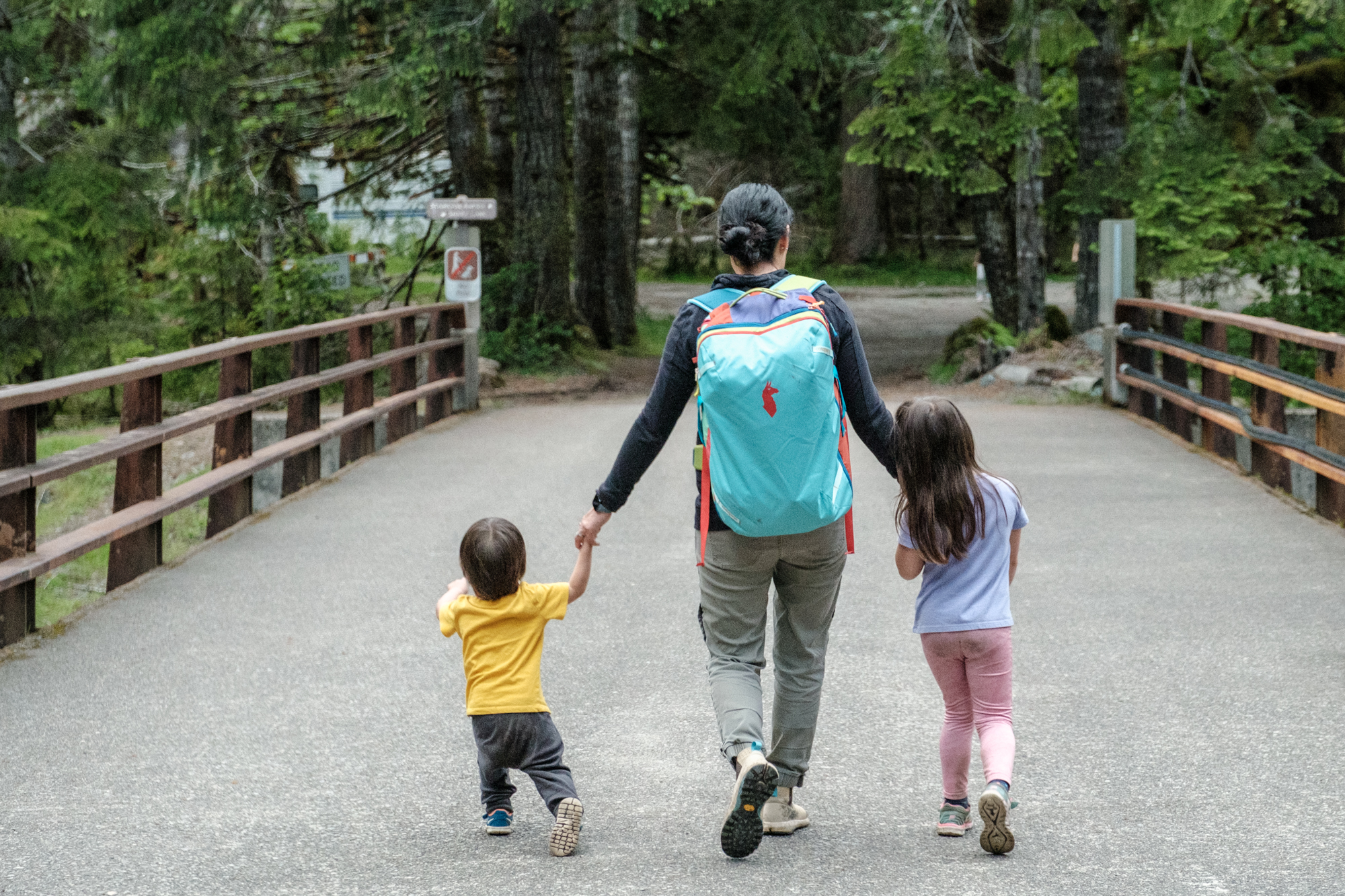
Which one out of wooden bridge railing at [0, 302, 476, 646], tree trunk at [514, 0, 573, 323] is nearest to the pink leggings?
wooden bridge railing at [0, 302, 476, 646]

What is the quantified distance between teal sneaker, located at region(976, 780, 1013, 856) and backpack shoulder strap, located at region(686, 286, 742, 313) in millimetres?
1461

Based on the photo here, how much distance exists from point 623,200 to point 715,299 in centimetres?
2278

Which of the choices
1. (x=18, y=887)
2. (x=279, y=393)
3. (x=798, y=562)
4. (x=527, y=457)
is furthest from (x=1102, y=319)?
(x=18, y=887)

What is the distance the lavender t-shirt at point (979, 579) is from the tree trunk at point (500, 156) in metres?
18.2

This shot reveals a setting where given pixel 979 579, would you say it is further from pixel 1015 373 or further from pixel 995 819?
pixel 1015 373

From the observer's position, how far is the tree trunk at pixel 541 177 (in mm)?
20266

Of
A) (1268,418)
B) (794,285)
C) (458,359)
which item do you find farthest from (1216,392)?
(794,285)

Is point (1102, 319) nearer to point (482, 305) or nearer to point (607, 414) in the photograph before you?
point (607, 414)

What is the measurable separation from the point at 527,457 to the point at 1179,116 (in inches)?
393

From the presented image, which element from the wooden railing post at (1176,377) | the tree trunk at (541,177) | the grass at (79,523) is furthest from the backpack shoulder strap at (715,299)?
the tree trunk at (541,177)

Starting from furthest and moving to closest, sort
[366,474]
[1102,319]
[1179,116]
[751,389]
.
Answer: [1179,116], [1102,319], [366,474], [751,389]

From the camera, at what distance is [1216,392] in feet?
39.4

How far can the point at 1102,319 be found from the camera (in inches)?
599

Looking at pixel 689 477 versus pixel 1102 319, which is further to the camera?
pixel 1102 319
